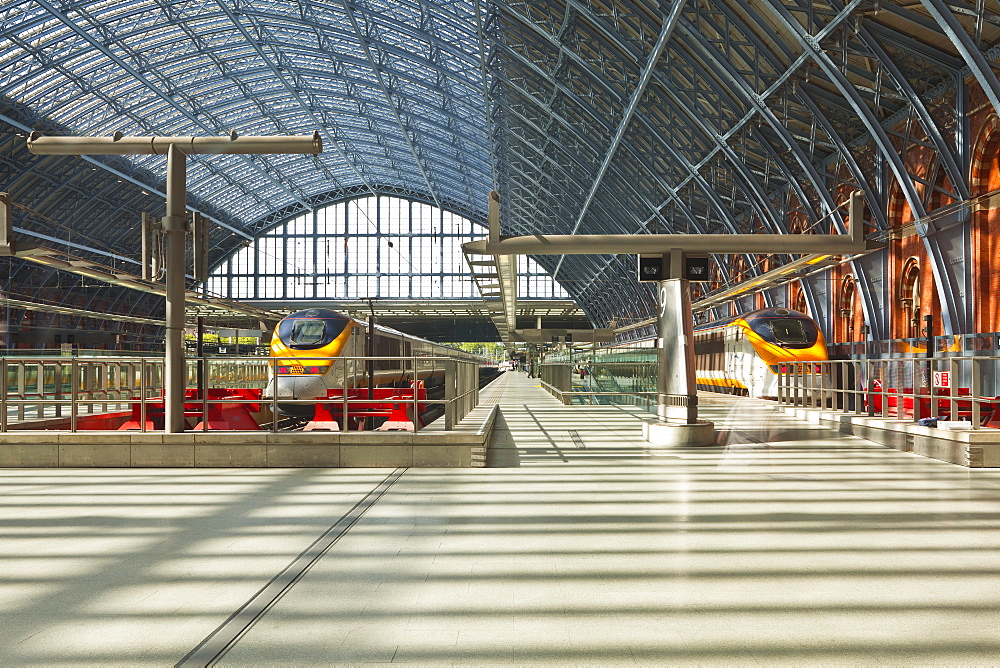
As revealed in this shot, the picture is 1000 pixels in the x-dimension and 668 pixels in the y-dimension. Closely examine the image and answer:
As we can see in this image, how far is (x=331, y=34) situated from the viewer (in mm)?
42312

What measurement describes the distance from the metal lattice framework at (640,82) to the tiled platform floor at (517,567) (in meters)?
13.4

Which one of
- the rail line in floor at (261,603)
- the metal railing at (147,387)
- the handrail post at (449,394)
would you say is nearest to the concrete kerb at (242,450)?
the metal railing at (147,387)

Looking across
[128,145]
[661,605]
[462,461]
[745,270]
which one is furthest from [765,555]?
[745,270]

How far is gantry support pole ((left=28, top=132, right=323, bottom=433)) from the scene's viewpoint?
38.0ft

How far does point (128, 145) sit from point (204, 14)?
3217 cm

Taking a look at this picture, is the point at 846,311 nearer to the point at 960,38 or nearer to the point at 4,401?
the point at 960,38

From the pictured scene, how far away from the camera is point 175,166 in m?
12.0

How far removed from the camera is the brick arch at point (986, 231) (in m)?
20.2

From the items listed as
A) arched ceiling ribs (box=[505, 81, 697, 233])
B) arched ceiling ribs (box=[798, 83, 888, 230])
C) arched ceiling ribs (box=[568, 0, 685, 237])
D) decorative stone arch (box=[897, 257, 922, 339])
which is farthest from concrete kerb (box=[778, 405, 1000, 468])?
arched ceiling ribs (box=[505, 81, 697, 233])

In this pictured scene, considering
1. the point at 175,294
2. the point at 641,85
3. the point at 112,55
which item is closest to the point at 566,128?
the point at 641,85

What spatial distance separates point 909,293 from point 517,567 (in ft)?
77.6

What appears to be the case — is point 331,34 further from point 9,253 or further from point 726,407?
point 9,253

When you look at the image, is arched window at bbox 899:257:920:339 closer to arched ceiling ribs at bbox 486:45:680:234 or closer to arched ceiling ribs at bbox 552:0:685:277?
arched ceiling ribs at bbox 552:0:685:277

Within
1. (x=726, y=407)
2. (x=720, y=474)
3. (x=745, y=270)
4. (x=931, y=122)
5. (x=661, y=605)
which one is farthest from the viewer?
(x=745, y=270)
